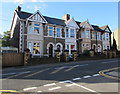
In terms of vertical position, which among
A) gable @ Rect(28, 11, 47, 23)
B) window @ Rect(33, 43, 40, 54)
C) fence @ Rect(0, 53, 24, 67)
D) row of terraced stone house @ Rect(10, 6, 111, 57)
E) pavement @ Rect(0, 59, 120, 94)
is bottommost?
pavement @ Rect(0, 59, 120, 94)

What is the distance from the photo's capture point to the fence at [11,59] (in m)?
14.5

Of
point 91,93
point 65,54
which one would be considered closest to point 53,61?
point 65,54

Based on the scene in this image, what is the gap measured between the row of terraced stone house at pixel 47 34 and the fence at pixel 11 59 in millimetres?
3801

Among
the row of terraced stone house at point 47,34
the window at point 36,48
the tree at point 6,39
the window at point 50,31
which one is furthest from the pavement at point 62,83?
the tree at point 6,39

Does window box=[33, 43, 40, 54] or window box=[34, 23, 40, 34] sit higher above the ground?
window box=[34, 23, 40, 34]

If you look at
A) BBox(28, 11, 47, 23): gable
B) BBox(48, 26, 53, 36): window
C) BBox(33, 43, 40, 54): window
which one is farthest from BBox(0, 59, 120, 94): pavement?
BBox(48, 26, 53, 36): window

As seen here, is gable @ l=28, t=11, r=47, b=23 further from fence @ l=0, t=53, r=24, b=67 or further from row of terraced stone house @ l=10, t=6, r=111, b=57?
fence @ l=0, t=53, r=24, b=67

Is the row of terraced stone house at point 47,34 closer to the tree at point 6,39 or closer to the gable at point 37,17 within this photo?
the gable at point 37,17

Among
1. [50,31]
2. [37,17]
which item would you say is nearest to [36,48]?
[50,31]

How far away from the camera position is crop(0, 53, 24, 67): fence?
14.5 m

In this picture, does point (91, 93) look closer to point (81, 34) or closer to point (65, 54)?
point (65, 54)

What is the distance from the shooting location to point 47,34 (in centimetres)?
2191

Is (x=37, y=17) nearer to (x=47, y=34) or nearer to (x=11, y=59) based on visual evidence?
(x=47, y=34)

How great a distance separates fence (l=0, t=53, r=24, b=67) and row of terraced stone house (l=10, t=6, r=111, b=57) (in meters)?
3.80
